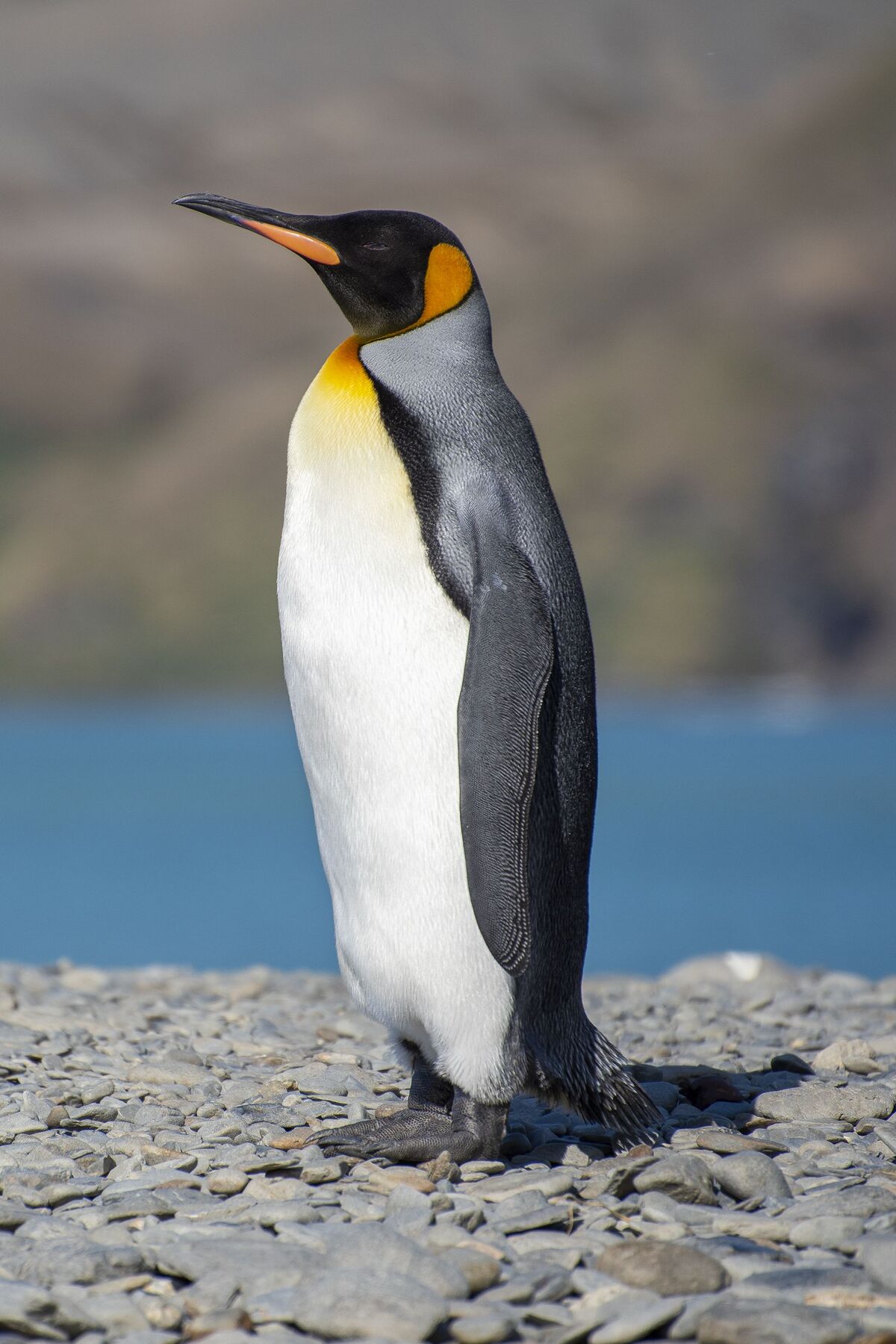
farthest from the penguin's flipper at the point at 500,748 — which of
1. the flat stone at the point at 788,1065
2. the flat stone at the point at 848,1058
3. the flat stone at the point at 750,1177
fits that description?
the flat stone at the point at 848,1058

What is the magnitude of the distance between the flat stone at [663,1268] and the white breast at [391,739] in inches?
22.6

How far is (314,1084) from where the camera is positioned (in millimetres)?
3518

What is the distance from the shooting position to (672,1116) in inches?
130

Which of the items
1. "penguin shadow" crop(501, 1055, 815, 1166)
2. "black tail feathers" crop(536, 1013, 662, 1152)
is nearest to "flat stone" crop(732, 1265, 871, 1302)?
"penguin shadow" crop(501, 1055, 815, 1166)

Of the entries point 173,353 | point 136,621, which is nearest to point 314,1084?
point 136,621

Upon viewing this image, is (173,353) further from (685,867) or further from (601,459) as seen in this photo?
(685,867)

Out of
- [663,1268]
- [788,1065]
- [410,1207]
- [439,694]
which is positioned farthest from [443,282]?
[788,1065]

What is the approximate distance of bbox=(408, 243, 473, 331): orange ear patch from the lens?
293 cm

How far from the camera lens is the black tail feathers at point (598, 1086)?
290cm

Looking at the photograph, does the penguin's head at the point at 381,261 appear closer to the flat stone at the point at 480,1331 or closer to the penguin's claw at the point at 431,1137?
the penguin's claw at the point at 431,1137

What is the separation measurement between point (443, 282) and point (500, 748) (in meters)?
0.93

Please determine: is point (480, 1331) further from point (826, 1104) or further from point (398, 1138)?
point (826, 1104)

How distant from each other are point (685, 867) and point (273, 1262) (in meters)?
17.1

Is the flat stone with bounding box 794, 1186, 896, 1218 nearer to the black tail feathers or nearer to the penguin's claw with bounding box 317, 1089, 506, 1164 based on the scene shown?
the black tail feathers
